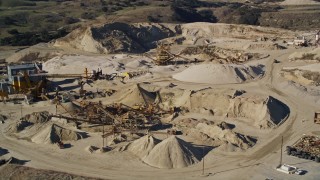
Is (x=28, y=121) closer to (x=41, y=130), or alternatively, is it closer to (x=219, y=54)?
(x=41, y=130)

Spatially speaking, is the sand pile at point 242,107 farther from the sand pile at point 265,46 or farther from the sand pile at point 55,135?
the sand pile at point 265,46

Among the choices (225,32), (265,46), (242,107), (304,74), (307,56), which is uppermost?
(225,32)

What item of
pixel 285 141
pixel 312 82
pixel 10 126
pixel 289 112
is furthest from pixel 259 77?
pixel 10 126

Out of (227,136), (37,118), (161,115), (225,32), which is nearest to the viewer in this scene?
(227,136)

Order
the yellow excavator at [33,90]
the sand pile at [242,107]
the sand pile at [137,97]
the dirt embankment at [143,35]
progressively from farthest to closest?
the dirt embankment at [143,35]
the yellow excavator at [33,90]
the sand pile at [137,97]
the sand pile at [242,107]

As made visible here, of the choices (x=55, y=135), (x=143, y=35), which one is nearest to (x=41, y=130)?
(x=55, y=135)

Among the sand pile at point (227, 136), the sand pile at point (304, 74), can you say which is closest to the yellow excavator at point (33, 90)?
the sand pile at point (227, 136)

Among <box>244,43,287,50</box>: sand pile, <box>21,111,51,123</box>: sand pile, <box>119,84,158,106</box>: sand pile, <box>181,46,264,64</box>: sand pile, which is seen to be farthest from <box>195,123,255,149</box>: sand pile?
<box>244,43,287,50</box>: sand pile
